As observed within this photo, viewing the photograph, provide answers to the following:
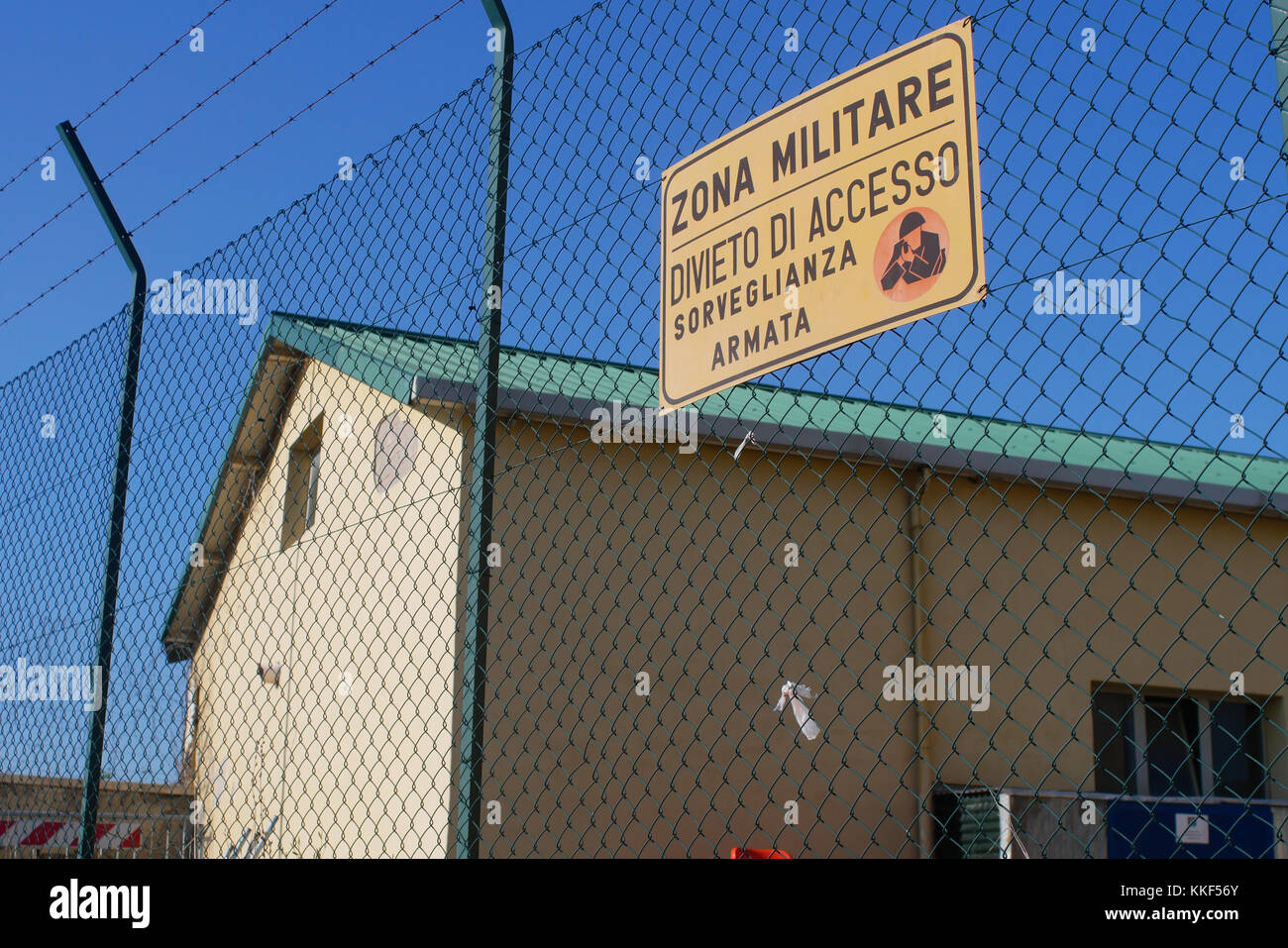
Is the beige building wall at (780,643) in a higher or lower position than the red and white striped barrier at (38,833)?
higher

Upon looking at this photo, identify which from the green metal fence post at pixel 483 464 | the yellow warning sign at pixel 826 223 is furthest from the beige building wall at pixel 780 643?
the yellow warning sign at pixel 826 223

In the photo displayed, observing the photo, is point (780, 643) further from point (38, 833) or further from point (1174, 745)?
→ point (38, 833)

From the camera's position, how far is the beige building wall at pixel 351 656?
22.8ft

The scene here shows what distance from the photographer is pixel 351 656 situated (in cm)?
643

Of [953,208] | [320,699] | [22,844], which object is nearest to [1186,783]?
[320,699]

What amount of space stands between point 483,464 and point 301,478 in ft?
23.7

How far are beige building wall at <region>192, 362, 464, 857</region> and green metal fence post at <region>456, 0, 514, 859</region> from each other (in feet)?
10.5

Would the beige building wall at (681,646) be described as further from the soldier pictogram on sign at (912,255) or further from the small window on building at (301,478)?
the soldier pictogram on sign at (912,255)

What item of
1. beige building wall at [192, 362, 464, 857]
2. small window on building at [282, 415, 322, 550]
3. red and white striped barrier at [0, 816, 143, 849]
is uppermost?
small window on building at [282, 415, 322, 550]

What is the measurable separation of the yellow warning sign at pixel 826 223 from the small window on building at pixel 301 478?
7226 millimetres

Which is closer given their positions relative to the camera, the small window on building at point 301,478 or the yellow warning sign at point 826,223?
the yellow warning sign at point 826,223

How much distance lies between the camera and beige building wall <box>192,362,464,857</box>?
6938 mm

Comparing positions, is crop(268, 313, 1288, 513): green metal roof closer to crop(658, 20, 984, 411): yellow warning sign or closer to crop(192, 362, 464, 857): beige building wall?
crop(192, 362, 464, 857): beige building wall

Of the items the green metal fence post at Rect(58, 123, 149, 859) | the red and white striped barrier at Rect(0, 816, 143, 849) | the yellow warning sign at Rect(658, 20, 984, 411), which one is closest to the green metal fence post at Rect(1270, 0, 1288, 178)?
the yellow warning sign at Rect(658, 20, 984, 411)
